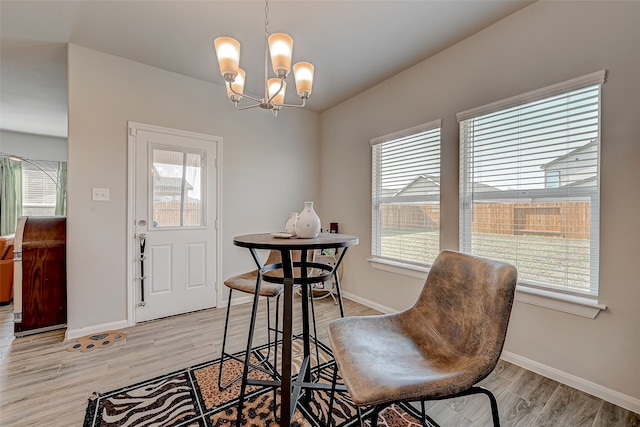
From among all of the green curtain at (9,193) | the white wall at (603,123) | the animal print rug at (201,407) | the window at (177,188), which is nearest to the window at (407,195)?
the white wall at (603,123)

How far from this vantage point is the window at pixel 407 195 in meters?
2.75

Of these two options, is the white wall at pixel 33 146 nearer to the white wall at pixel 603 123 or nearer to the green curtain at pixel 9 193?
the green curtain at pixel 9 193

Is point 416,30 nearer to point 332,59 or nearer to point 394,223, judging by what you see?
point 332,59

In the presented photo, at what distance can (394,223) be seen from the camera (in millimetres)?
3186

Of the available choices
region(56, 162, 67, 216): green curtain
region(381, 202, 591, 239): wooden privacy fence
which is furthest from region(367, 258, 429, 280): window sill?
region(56, 162, 67, 216): green curtain

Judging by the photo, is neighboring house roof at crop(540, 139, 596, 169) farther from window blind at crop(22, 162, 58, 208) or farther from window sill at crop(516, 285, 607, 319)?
window blind at crop(22, 162, 58, 208)

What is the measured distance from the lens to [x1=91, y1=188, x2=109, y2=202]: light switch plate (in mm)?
2655

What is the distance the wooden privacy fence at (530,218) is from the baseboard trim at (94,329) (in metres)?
3.19

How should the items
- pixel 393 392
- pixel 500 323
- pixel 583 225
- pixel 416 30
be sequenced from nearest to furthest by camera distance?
pixel 393 392 < pixel 500 323 < pixel 583 225 < pixel 416 30

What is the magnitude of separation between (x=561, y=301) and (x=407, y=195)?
1546mm

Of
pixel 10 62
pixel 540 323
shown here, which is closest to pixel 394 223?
pixel 540 323

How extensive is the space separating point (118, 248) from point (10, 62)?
226 centimetres

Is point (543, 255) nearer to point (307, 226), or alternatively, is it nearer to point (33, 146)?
point (307, 226)

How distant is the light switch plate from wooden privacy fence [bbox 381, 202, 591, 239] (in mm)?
3151
